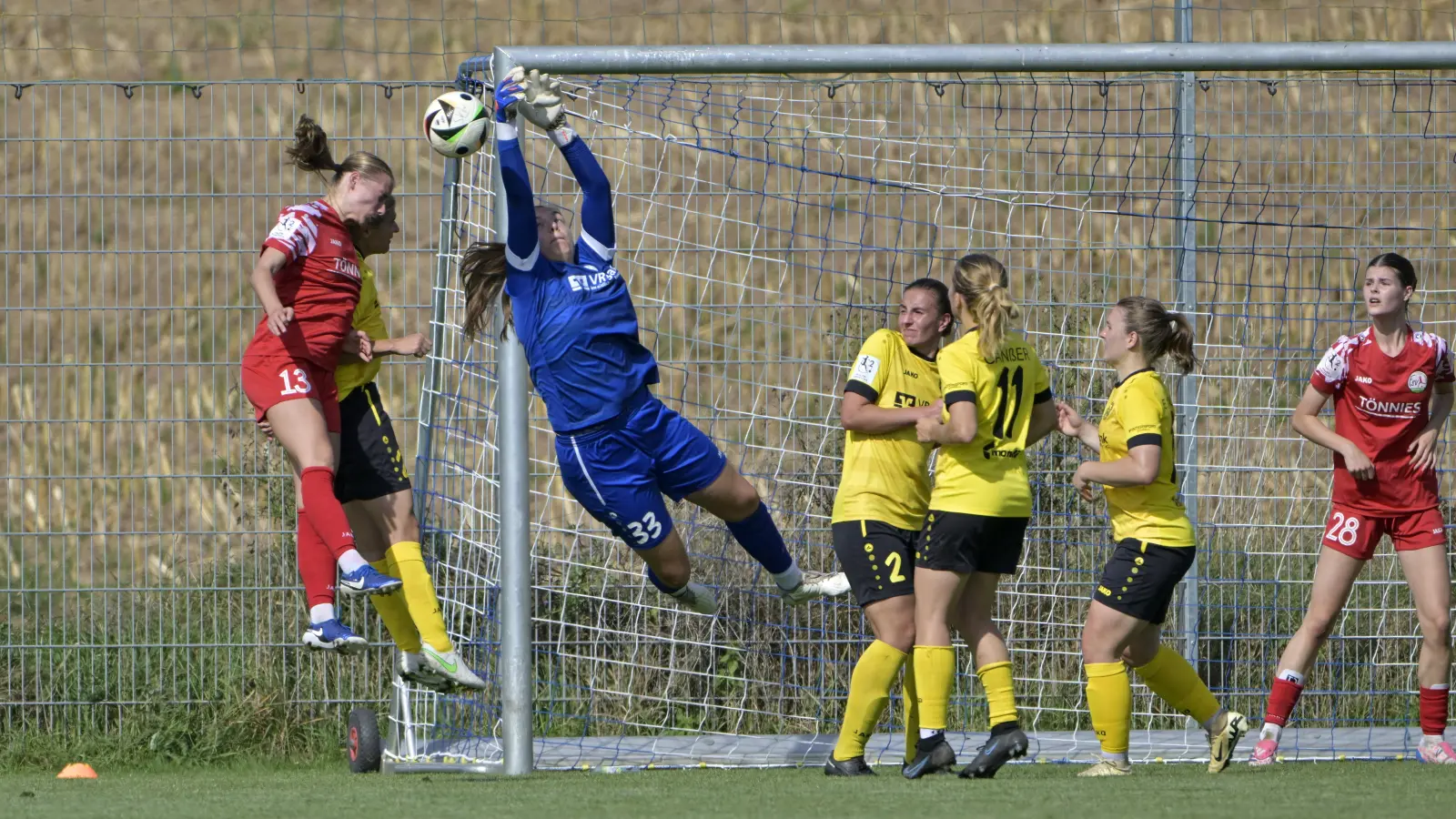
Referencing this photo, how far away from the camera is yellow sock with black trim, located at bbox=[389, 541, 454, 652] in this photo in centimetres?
602

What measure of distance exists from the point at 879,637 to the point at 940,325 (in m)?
1.20

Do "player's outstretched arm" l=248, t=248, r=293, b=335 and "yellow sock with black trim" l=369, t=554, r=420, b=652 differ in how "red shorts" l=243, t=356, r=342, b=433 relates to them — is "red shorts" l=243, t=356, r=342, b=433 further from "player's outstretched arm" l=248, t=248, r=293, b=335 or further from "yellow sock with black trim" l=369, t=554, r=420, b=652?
"yellow sock with black trim" l=369, t=554, r=420, b=652

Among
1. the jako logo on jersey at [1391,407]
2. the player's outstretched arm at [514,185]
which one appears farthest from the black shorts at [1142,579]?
the player's outstretched arm at [514,185]

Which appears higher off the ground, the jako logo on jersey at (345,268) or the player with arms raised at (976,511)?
the jako logo on jersey at (345,268)

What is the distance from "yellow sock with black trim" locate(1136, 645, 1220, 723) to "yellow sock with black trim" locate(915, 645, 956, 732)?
2.43ft

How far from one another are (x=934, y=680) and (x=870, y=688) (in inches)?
8.9

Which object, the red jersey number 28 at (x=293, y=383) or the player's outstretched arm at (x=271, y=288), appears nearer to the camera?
the player's outstretched arm at (x=271, y=288)

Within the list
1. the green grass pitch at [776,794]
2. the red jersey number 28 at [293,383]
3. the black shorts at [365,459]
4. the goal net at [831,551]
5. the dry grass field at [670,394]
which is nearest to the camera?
the green grass pitch at [776,794]

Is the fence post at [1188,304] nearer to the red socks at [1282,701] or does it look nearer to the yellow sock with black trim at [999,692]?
the red socks at [1282,701]

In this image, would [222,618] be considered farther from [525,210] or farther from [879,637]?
[879,637]

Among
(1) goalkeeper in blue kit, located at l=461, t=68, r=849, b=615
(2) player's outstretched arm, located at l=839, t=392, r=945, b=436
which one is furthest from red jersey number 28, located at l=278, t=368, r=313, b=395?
(2) player's outstretched arm, located at l=839, t=392, r=945, b=436

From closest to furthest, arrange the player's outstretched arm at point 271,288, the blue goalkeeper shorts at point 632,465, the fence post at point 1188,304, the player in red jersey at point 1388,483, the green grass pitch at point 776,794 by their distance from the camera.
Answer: the green grass pitch at point 776,794 < the player's outstretched arm at point 271,288 < the blue goalkeeper shorts at point 632,465 < the player in red jersey at point 1388,483 < the fence post at point 1188,304

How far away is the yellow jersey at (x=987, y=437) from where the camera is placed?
554 centimetres

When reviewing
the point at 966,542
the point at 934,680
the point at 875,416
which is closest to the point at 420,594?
the point at 875,416
